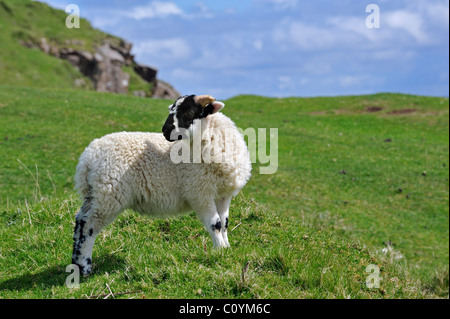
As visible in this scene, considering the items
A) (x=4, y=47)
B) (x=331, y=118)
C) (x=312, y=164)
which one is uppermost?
(x=4, y=47)

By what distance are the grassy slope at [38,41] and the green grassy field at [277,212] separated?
2475cm

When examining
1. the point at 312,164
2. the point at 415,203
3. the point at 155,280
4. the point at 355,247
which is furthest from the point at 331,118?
the point at 155,280

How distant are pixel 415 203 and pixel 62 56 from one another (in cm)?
6029

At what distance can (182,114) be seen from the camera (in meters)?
5.85

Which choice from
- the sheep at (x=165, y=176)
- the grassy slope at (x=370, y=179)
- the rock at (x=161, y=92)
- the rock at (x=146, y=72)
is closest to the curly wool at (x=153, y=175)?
the sheep at (x=165, y=176)

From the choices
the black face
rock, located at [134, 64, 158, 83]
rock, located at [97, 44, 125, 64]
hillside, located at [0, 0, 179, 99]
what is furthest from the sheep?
rock, located at [134, 64, 158, 83]

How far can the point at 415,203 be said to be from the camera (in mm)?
18641

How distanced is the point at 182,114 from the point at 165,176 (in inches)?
37.0

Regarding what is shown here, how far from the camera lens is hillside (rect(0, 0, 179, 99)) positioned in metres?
55.6

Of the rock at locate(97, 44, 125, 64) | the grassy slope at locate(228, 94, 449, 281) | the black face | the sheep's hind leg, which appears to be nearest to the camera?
the black face

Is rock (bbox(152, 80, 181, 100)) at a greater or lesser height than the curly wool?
greater

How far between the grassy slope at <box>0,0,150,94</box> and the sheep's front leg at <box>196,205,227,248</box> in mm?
51015

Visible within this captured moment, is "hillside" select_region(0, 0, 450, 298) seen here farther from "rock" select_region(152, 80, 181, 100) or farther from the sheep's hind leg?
"rock" select_region(152, 80, 181, 100)
